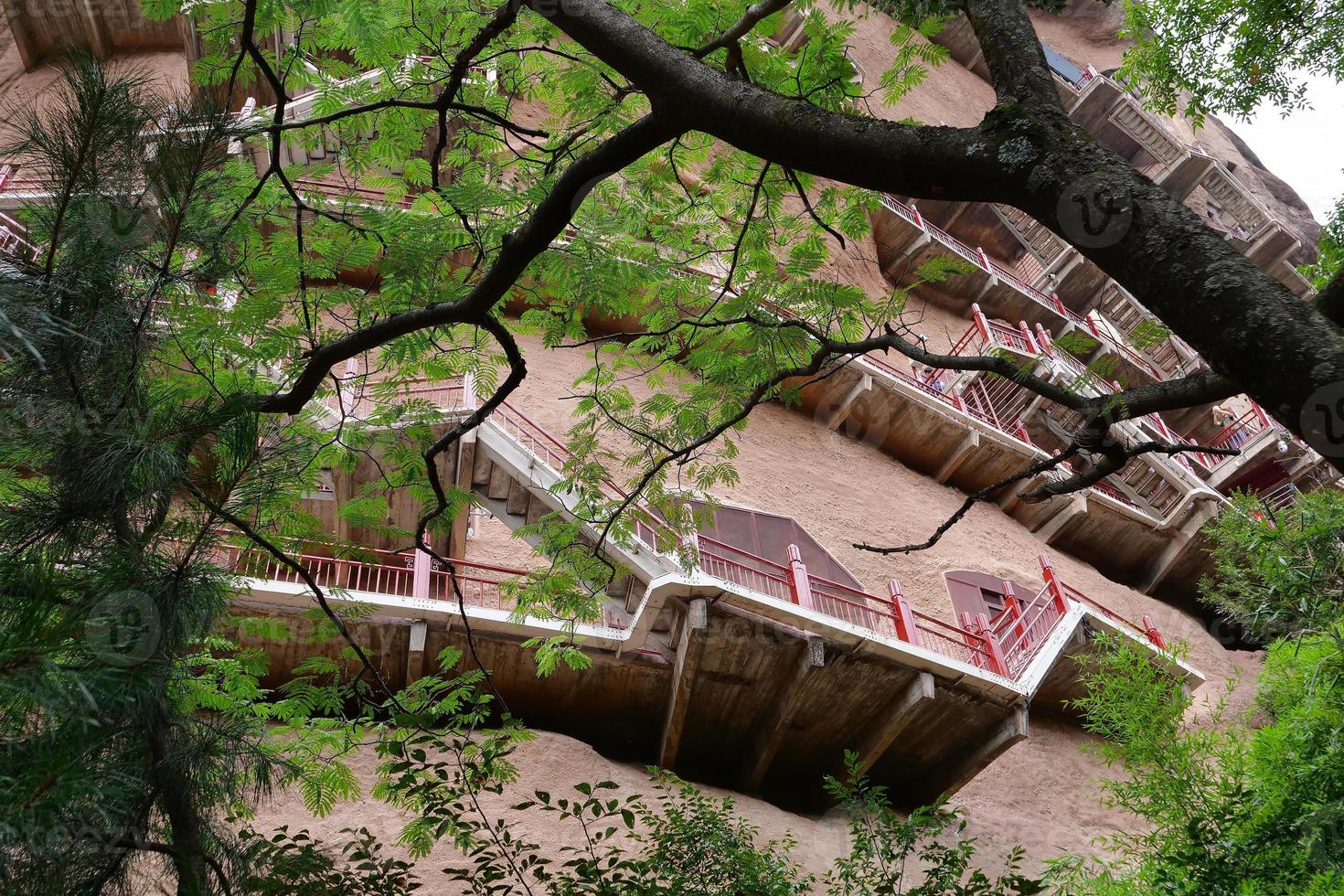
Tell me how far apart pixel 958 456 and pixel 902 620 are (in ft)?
24.3

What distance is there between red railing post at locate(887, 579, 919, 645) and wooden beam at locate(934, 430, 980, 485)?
6986 millimetres

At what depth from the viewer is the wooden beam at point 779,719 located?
11148 millimetres

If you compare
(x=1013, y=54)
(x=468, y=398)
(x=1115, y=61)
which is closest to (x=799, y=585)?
(x=468, y=398)

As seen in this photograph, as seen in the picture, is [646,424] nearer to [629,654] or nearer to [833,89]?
[833,89]

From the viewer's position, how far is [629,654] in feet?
37.4

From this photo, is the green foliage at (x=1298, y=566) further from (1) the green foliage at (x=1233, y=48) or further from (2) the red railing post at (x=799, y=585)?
(2) the red railing post at (x=799, y=585)

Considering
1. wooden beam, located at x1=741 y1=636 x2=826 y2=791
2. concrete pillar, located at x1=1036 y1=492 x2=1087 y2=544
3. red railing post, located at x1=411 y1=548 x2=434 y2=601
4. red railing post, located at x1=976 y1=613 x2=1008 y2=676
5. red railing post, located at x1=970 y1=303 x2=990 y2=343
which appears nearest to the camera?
red railing post, located at x1=411 y1=548 x2=434 y2=601

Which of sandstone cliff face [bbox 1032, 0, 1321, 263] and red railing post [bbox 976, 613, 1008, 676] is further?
sandstone cliff face [bbox 1032, 0, 1321, 263]

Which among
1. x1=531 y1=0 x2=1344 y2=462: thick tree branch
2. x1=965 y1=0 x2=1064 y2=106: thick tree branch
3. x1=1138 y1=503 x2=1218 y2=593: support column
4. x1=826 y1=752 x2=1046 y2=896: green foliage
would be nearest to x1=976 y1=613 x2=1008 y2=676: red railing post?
x1=826 y1=752 x2=1046 y2=896: green foliage

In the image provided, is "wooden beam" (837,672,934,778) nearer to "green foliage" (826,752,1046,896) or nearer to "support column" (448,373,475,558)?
"green foliage" (826,752,1046,896)

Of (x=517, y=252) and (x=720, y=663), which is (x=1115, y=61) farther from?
(x=517, y=252)

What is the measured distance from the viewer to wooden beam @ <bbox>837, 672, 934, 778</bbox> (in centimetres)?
1156

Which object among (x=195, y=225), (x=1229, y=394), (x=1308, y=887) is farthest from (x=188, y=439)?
(x=1308, y=887)

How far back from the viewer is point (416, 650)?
10.5 metres
